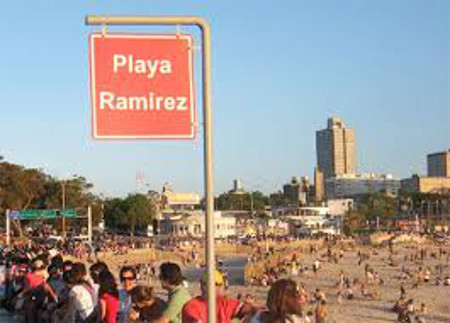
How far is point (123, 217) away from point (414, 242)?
3762 centimetres

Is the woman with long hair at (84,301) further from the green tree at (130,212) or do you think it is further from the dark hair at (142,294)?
the green tree at (130,212)

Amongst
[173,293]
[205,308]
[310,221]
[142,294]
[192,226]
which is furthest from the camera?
[310,221]

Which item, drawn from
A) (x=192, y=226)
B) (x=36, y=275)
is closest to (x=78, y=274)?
(x=36, y=275)

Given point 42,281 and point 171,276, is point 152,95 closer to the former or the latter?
point 171,276

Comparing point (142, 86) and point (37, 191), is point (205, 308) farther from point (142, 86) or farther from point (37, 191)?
point (37, 191)

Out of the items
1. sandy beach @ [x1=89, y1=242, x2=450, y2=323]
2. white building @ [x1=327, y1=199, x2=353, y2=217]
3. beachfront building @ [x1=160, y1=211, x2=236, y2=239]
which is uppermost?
white building @ [x1=327, y1=199, x2=353, y2=217]

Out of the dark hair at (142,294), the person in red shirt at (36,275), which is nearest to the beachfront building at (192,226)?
the person in red shirt at (36,275)

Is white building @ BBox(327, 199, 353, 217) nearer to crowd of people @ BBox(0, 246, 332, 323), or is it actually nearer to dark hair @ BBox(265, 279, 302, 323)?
crowd of people @ BBox(0, 246, 332, 323)

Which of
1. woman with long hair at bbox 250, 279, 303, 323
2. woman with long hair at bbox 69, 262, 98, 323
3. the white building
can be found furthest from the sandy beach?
the white building

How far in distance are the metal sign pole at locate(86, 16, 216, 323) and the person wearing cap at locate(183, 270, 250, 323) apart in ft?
1.66

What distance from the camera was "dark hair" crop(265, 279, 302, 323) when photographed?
13.9 feet

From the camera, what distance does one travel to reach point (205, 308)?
185 inches

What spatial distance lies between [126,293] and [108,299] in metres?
0.18

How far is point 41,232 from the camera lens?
7006cm
